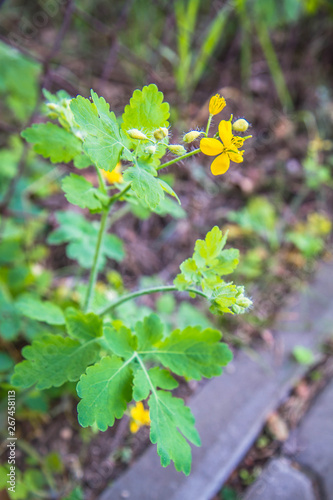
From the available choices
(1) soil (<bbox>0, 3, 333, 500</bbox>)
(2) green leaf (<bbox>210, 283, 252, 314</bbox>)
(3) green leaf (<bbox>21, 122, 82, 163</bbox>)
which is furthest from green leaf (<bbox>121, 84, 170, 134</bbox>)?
(1) soil (<bbox>0, 3, 333, 500</bbox>)

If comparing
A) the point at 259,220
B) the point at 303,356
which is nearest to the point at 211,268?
the point at 303,356

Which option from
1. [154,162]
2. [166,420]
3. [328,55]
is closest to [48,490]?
[166,420]

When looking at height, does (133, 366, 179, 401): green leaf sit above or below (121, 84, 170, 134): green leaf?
below

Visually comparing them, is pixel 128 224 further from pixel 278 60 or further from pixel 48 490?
pixel 278 60

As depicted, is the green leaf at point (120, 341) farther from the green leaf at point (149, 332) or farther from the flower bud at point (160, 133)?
the flower bud at point (160, 133)

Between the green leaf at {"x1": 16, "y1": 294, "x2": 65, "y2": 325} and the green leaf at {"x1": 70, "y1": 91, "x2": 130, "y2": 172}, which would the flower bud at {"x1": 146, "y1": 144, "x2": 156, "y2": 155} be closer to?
the green leaf at {"x1": 70, "y1": 91, "x2": 130, "y2": 172}

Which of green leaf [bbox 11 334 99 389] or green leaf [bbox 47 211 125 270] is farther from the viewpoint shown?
green leaf [bbox 47 211 125 270]

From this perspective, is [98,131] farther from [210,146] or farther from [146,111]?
[210,146]
